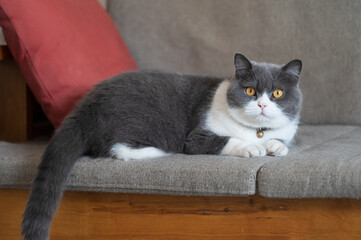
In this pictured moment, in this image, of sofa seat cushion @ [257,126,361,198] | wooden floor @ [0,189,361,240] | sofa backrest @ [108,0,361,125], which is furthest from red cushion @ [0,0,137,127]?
sofa seat cushion @ [257,126,361,198]

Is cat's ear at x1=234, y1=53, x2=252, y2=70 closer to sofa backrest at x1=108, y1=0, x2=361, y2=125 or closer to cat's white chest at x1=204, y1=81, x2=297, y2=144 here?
cat's white chest at x1=204, y1=81, x2=297, y2=144

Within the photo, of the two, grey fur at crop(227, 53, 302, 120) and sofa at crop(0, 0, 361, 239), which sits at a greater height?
grey fur at crop(227, 53, 302, 120)

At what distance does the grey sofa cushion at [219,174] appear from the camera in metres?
1.27

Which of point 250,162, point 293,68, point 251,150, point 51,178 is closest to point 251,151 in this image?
point 251,150

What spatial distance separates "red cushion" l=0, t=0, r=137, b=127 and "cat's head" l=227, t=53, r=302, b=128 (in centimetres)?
61

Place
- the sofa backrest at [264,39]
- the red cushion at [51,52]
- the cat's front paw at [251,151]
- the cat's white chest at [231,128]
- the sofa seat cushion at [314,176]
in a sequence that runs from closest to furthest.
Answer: the sofa seat cushion at [314,176], the cat's front paw at [251,151], the cat's white chest at [231,128], the red cushion at [51,52], the sofa backrest at [264,39]

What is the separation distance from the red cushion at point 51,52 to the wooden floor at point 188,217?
0.41 meters

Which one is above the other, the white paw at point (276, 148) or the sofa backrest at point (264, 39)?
the sofa backrest at point (264, 39)

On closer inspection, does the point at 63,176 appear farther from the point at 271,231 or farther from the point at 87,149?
the point at 271,231

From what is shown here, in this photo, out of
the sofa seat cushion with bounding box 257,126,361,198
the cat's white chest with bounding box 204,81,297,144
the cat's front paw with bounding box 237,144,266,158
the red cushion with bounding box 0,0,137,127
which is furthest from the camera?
the red cushion with bounding box 0,0,137,127

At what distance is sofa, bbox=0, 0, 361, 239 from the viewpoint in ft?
→ 4.28

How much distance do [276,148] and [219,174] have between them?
300 millimetres

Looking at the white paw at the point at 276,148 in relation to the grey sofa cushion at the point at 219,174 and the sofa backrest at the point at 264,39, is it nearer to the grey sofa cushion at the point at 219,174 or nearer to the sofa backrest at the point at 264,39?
the grey sofa cushion at the point at 219,174

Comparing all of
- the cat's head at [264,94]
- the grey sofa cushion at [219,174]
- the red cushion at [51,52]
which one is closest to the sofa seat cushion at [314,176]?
the grey sofa cushion at [219,174]
